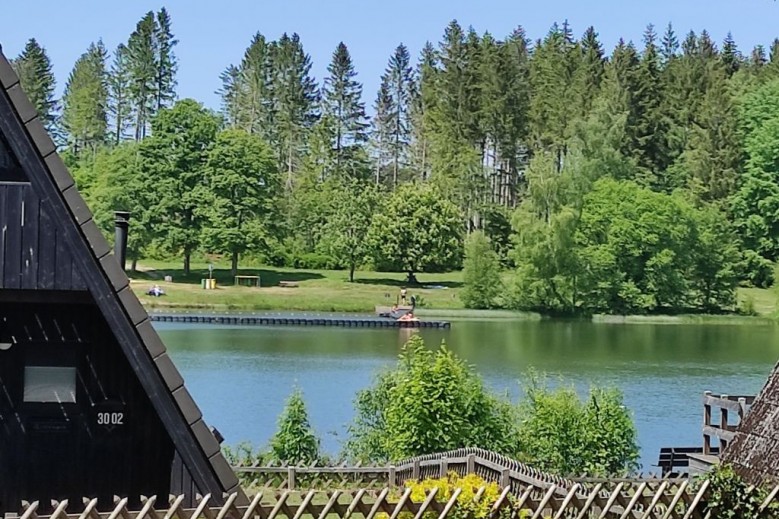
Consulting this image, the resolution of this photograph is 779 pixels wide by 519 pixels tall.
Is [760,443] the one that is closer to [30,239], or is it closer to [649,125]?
[30,239]


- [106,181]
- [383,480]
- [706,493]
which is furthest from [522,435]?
[106,181]

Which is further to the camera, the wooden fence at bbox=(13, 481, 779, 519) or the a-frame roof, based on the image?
the a-frame roof

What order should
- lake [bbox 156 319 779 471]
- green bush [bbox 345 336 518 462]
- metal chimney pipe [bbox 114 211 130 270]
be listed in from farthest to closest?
lake [bbox 156 319 779 471]
green bush [bbox 345 336 518 462]
metal chimney pipe [bbox 114 211 130 270]

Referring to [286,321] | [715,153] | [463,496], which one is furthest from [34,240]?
[715,153]

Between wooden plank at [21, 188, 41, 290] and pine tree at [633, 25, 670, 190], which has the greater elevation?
pine tree at [633, 25, 670, 190]

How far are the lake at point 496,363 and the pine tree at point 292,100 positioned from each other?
151ft

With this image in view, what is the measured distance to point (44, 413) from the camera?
8758 mm

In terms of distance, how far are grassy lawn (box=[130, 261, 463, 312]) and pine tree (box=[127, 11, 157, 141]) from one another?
87.5ft

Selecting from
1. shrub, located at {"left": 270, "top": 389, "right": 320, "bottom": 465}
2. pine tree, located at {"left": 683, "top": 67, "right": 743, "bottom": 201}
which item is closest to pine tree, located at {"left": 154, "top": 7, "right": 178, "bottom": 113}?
pine tree, located at {"left": 683, "top": 67, "right": 743, "bottom": 201}

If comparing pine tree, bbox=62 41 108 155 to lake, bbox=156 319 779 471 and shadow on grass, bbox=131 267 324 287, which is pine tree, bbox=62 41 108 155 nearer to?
shadow on grass, bbox=131 267 324 287

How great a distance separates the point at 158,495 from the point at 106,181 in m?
82.3

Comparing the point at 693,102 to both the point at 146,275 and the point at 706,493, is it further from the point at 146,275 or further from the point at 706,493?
the point at 706,493

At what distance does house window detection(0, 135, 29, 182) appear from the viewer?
8.04 metres

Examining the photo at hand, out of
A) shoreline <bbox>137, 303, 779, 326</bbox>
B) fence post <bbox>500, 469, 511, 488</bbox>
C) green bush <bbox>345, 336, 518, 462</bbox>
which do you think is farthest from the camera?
shoreline <bbox>137, 303, 779, 326</bbox>
